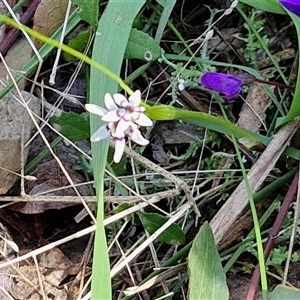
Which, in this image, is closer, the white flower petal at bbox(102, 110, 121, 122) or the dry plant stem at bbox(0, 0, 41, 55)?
the white flower petal at bbox(102, 110, 121, 122)

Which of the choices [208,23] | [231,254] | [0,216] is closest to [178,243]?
[231,254]

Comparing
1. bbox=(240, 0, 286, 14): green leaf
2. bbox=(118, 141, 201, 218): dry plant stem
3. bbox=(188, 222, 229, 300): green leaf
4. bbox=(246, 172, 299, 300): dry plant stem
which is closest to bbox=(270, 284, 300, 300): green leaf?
bbox=(188, 222, 229, 300): green leaf

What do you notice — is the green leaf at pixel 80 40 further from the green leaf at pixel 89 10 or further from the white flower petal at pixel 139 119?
the white flower petal at pixel 139 119

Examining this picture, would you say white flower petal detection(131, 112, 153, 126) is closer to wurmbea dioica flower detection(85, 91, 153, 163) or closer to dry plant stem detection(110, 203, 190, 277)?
wurmbea dioica flower detection(85, 91, 153, 163)

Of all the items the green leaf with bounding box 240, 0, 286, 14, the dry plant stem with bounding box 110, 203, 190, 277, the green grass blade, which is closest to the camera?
the green grass blade

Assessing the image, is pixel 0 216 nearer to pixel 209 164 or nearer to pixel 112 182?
pixel 112 182

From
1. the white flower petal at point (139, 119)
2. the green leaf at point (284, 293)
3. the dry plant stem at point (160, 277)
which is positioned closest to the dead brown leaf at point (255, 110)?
the dry plant stem at point (160, 277)

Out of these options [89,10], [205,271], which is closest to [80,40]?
[89,10]

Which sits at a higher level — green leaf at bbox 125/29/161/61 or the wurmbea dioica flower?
the wurmbea dioica flower
